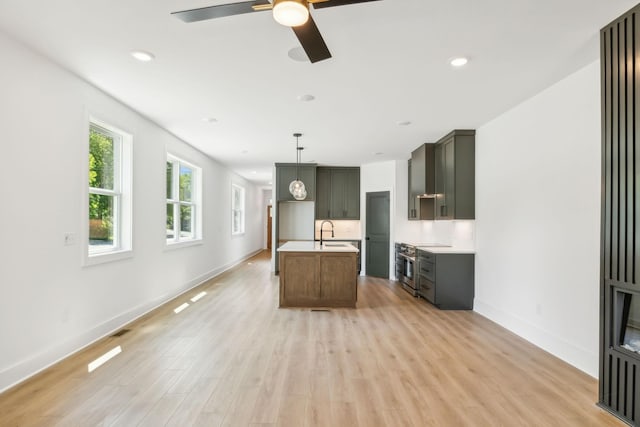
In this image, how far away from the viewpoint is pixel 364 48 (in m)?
2.69

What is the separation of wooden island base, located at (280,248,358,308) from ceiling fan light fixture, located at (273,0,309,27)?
369 centimetres

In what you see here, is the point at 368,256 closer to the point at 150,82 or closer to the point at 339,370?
the point at 339,370

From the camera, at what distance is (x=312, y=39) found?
2.00 m

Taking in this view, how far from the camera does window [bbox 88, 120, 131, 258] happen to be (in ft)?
12.2

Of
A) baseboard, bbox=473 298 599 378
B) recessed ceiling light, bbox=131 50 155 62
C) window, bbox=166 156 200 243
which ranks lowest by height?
baseboard, bbox=473 298 599 378

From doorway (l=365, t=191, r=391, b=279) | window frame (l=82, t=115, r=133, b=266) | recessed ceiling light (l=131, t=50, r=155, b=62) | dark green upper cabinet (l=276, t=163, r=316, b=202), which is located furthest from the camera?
dark green upper cabinet (l=276, t=163, r=316, b=202)

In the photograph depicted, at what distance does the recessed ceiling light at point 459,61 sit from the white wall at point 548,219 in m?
1.15

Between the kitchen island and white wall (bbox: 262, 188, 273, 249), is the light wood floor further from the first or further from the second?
white wall (bbox: 262, 188, 273, 249)

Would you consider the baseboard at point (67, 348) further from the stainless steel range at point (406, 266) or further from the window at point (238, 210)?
the window at point (238, 210)

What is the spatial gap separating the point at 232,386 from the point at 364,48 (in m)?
2.97

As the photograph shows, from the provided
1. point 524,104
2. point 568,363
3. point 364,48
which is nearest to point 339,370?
point 568,363

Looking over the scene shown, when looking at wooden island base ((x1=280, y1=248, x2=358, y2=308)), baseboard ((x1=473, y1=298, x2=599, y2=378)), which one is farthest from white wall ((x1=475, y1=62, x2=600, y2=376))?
wooden island base ((x1=280, y1=248, x2=358, y2=308))

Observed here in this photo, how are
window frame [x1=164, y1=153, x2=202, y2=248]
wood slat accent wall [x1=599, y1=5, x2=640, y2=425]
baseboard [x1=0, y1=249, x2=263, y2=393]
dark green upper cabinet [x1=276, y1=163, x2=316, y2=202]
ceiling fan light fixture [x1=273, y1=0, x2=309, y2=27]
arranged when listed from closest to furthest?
1. ceiling fan light fixture [x1=273, y1=0, x2=309, y2=27]
2. wood slat accent wall [x1=599, y1=5, x2=640, y2=425]
3. baseboard [x1=0, y1=249, x2=263, y2=393]
4. window frame [x1=164, y1=153, x2=202, y2=248]
5. dark green upper cabinet [x1=276, y1=163, x2=316, y2=202]

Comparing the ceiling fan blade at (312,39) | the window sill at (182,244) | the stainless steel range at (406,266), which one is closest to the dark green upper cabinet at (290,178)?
the window sill at (182,244)
